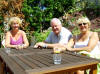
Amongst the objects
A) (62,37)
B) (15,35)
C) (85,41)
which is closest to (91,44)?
(85,41)

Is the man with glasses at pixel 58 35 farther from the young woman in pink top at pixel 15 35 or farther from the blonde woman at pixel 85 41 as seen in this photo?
the young woman in pink top at pixel 15 35

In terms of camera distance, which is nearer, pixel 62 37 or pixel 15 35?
pixel 62 37

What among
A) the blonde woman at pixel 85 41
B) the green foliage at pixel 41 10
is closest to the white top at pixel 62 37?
the blonde woman at pixel 85 41

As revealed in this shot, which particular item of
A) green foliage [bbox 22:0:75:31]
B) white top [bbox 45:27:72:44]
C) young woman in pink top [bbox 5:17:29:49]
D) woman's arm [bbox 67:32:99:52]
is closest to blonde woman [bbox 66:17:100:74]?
woman's arm [bbox 67:32:99:52]

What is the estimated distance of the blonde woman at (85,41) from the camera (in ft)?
9.88

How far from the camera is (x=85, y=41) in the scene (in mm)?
3215

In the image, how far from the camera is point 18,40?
400 centimetres

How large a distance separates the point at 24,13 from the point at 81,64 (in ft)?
21.5

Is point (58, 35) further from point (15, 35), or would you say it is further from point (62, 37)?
point (15, 35)

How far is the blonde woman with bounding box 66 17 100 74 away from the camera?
9.88 ft

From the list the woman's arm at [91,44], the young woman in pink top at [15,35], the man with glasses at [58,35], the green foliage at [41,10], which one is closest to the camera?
the woman's arm at [91,44]

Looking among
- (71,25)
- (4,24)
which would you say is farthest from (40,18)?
(71,25)

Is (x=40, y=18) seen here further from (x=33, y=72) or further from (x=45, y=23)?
(x=33, y=72)

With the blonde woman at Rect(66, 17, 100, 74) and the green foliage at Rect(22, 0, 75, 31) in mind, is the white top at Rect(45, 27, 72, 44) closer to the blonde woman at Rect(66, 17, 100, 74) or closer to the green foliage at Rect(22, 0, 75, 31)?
the blonde woman at Rect(66, 17, 100, 74)
